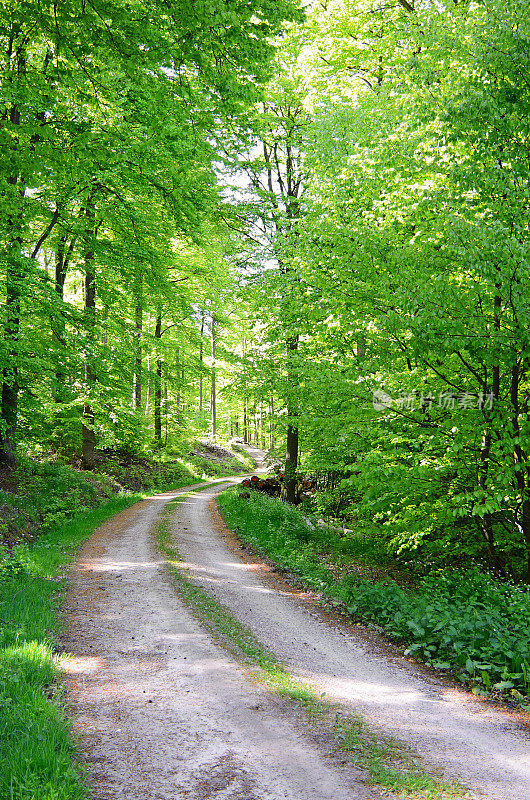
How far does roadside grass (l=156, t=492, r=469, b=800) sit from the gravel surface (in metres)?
0.19

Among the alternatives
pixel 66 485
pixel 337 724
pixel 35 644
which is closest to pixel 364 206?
pixel 337 724

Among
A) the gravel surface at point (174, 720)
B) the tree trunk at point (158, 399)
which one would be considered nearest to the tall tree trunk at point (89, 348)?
the tree trunk at point (158, 399)

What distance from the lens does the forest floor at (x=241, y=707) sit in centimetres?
372

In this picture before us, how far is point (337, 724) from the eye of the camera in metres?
4.60

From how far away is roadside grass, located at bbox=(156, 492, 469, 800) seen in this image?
371cm

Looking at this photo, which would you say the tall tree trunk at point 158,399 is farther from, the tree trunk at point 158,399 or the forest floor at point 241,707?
the forest floor at point 241,707

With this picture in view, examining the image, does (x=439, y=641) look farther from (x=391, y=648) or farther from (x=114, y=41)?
(x=114, y=41)

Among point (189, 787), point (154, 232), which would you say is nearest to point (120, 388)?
point (154, 232)

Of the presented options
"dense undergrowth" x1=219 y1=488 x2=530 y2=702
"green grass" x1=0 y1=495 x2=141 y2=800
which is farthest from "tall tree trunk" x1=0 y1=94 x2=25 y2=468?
"dense undergrowth" x1=219 y1=488 x2=530 y2=702

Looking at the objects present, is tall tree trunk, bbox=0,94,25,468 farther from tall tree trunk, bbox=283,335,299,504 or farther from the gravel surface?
tall tree trunk, bbox=283,335,299,504

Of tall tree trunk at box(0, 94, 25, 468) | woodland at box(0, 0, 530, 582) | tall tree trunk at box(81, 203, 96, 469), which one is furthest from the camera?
tall tree trunk at box(81, 203, 96, 469)

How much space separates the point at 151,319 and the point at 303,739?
2569 centimetres

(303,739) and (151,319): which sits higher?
(151,319)

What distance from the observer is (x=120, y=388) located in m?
15.2
